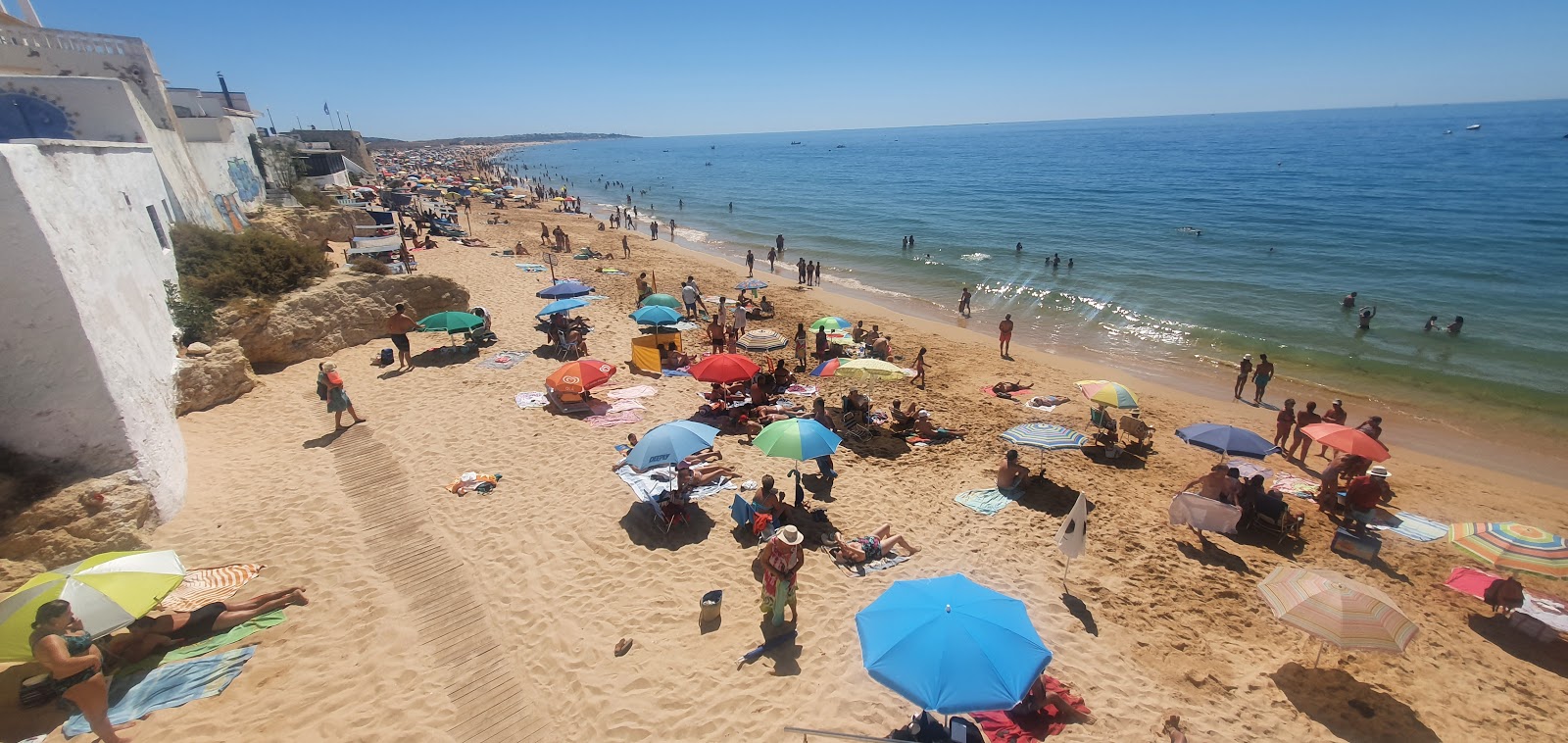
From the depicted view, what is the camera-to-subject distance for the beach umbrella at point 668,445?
332 inches

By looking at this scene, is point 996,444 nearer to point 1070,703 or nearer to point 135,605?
point 1070,703

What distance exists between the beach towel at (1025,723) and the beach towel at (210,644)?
7.54 metres

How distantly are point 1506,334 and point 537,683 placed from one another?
1143 inches

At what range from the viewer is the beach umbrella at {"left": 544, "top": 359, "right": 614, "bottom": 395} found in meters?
12.0

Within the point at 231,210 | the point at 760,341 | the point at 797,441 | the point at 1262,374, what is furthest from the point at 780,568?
the point at 231,210

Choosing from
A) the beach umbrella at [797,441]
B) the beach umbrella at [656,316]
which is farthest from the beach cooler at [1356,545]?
the beach umbrella at [656,316]

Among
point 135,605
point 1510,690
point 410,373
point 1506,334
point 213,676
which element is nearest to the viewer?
point 135,605

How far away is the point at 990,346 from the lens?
19.8 metres

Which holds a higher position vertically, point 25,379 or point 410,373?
point 25,379

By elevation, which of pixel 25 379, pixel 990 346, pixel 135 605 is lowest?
pixel 990 346

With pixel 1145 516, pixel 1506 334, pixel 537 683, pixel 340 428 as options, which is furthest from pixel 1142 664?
pixel 1506 334

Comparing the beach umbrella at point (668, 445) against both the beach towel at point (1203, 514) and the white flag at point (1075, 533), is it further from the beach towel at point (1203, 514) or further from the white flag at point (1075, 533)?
the beach towel at point (1203, 514)

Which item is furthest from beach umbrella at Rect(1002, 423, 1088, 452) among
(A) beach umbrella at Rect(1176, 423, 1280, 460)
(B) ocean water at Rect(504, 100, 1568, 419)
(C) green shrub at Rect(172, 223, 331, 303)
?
(C) green shrub at Rect(172, 223, 331, 303)

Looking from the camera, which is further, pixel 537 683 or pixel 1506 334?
pixel 1506 334
